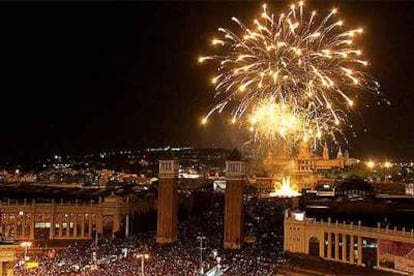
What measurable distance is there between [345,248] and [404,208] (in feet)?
37.9

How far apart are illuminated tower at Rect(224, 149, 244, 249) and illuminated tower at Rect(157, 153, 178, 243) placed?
12.5 ft

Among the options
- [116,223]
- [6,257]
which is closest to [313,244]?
[116,223]

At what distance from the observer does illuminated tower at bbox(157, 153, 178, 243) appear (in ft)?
135

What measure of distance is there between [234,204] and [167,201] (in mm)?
5091

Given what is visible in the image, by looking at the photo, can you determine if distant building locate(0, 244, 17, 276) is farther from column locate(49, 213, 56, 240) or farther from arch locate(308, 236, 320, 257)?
column locate(49, 213, 56, 240)

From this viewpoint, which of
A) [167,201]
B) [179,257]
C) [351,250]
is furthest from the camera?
[167,201]

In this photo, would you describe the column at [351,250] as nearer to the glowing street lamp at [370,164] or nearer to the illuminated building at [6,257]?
the illuminated building at [6,257]

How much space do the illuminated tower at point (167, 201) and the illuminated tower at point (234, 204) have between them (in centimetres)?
380

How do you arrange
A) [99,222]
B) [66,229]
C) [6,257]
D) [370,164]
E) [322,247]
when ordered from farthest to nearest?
[370,164] → [99,222] → [66,229] → [322,247] → [6,257]

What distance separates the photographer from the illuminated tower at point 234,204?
128ft

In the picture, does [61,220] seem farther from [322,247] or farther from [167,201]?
[322,247]

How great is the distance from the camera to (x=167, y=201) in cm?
4253

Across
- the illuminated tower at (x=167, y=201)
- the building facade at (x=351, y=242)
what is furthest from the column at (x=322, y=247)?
the illuminated tower at (x=167, y=201)

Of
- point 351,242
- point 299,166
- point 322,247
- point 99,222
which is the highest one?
point 299,166
